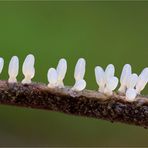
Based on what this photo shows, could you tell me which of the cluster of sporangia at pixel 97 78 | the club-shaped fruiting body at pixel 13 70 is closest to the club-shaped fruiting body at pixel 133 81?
the cluster of sporangia at pixel 97 78

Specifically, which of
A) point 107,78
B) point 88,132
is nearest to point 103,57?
point 88,132

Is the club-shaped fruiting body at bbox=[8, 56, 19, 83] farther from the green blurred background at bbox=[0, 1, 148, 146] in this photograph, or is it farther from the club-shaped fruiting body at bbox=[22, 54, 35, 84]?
the green blurred background at bbox=[0, 1, 148, 146]

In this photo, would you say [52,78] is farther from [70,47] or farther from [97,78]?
[70,47]

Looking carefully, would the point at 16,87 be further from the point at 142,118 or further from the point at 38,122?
the point at 38,122

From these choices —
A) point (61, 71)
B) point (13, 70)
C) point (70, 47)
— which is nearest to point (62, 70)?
point (61, 71)

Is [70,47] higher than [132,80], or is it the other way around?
[70,47]

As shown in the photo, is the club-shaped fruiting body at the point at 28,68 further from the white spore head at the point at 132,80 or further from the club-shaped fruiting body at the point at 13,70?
the white spore head at the point at 132,80

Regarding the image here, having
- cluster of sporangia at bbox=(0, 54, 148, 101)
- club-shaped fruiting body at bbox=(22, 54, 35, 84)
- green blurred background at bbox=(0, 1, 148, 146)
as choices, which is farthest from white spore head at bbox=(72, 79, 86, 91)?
green blurred background at bbox=(0, 1, 148, 146)
